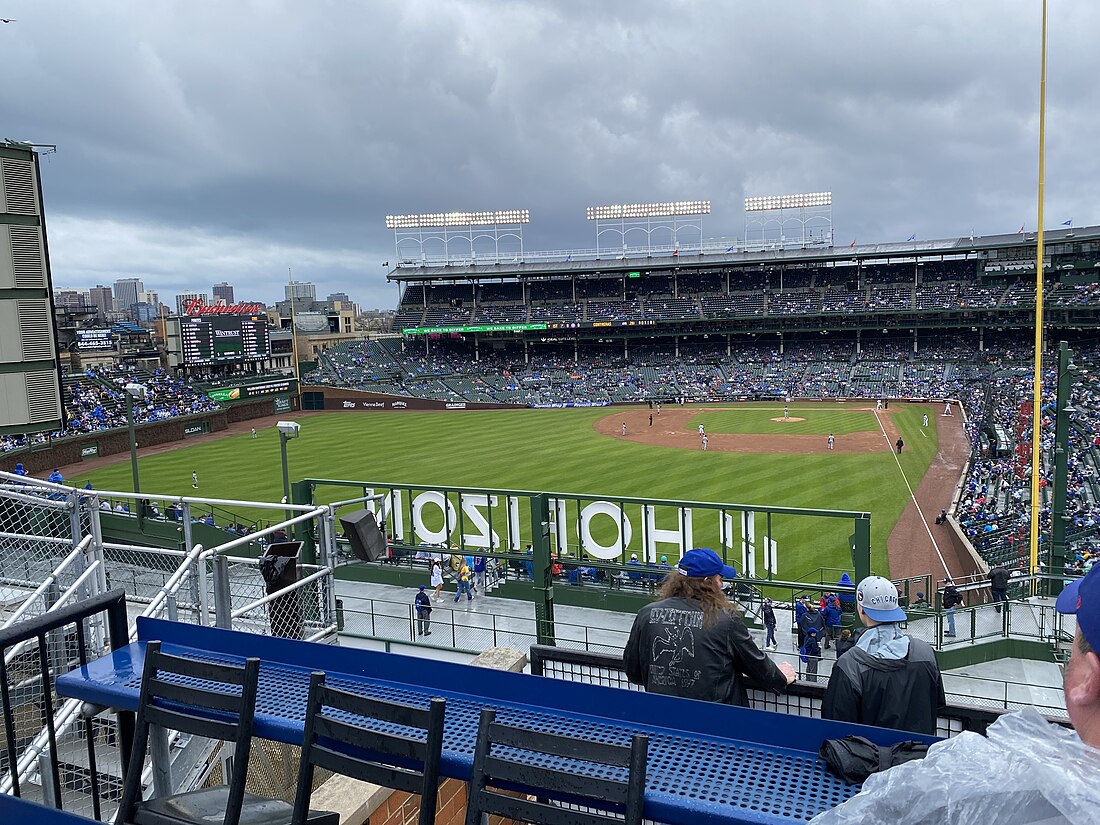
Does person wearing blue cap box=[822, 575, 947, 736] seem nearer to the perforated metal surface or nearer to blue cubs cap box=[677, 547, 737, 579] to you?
blue cubs cap box=[677, 547, 737, 579]

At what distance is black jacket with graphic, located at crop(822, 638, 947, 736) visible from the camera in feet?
12.5

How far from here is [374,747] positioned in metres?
2.69

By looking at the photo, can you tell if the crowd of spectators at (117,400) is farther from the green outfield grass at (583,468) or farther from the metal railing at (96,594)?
the metal railing at (96,594)

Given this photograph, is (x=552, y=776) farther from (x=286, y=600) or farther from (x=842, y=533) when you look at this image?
(x=842, y=533)

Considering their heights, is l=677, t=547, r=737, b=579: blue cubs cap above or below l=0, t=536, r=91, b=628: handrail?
above

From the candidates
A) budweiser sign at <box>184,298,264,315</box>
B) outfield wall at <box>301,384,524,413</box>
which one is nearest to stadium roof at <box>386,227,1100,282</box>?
budweiser sign at <box>184,298,264,315</box>

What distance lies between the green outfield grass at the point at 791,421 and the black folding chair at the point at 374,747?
44606 millimetres

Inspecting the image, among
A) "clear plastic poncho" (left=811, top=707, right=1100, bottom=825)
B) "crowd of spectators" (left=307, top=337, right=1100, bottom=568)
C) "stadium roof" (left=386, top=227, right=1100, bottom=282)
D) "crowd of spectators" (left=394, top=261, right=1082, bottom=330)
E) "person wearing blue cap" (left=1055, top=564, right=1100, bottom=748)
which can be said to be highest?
"stadium roof" (left=386, top=227, right=1100, bottom=282)

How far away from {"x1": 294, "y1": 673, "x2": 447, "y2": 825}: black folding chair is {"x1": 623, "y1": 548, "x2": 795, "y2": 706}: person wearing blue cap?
197cm

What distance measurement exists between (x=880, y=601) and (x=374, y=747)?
2970 mm

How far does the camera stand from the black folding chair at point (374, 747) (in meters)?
2.60

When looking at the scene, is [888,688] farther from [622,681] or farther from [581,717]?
[581,717]

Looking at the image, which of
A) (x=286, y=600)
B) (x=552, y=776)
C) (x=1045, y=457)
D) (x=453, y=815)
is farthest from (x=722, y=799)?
(x=1045, y=457)

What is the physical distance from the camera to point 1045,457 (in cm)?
3056
